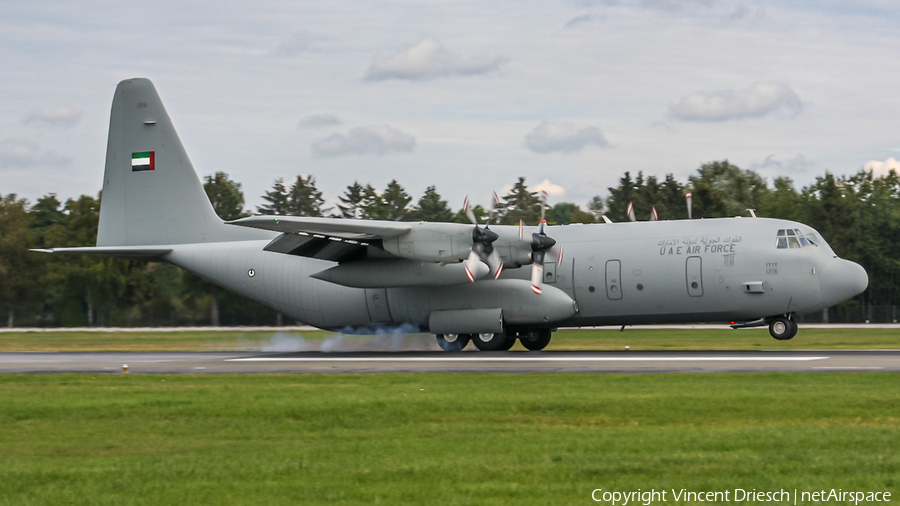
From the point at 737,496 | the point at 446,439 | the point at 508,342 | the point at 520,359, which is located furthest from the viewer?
the point at 508,342

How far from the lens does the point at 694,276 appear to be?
26125mm

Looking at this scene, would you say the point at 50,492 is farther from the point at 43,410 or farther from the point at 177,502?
the point at 43,410

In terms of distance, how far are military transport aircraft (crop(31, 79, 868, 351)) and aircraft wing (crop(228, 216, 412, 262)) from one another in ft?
0.14

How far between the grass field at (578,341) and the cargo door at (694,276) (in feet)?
14.8

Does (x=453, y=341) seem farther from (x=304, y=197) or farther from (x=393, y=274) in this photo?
(x=304, y=197)

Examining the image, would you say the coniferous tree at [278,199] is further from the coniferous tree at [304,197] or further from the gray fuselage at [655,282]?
the gray fuselage at [655,282]

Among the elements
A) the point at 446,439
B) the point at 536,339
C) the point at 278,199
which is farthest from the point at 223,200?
the point at 446,439

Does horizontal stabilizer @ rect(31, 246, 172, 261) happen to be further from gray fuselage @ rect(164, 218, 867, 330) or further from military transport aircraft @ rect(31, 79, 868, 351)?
gray fuselage @ rect(164, 218, 867, 330)

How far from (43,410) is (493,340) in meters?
15.7

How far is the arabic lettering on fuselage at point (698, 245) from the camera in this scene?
26219mm

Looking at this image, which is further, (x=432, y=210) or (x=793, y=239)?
(x=432, y=210)

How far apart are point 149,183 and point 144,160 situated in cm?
82

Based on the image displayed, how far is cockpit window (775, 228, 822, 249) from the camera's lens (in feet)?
85.1

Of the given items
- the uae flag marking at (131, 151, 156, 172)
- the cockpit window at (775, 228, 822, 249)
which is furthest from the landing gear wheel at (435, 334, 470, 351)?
the uae flag marking at (131, 151, 156, 172)
